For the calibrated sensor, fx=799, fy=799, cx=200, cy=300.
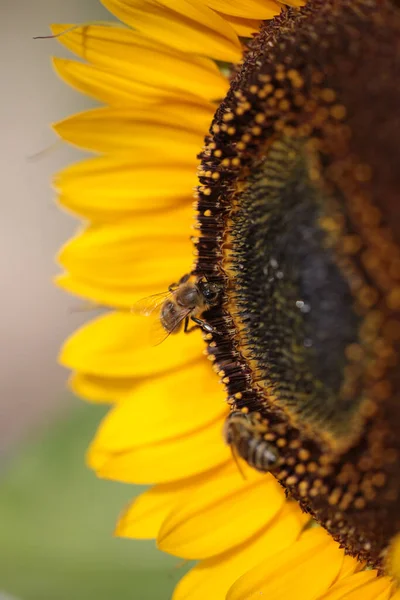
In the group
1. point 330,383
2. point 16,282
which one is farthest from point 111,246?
point 16,282

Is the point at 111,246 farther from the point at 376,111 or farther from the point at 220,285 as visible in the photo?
the point at 376,111

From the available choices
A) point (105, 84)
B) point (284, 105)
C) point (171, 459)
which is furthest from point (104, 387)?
point (284, 105)

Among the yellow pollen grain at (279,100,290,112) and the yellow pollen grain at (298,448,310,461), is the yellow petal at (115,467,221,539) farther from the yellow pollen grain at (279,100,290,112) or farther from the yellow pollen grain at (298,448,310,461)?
the yellow pollen grain at (279,100,290,112)

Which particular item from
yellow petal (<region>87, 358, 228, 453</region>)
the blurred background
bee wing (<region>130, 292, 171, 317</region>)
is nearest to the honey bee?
bee wing (<region>130, 292, 171, 317</region>)

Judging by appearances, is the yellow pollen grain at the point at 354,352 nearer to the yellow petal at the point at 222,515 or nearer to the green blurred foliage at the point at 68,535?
the yellow petal at the point at 222,515

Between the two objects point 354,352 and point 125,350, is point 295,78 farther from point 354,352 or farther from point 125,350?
point 125,350
